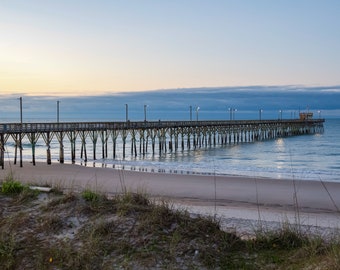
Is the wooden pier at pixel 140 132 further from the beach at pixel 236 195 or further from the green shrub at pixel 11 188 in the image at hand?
the green shrub at pixel 11 188

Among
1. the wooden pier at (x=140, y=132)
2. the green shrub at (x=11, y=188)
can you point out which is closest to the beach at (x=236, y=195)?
the green shrub at (x=11, y=188)

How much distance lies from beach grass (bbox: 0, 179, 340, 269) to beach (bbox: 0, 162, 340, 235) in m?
2.59

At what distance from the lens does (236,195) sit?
766 inches

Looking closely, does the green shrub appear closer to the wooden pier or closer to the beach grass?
the beach grass

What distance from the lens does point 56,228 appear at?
781cm

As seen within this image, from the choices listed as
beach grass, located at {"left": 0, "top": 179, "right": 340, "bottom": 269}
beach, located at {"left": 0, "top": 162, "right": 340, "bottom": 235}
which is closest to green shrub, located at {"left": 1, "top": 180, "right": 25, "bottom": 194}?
beach grass, located at {"left": 0, "top": 179, "right": 340, "bottom": 269}

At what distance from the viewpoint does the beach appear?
13.4m

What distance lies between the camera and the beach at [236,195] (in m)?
13.4

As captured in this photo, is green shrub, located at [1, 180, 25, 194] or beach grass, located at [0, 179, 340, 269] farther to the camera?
green shrub, located at [1, 180, 25, 194]

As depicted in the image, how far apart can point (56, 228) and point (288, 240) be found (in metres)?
3.98

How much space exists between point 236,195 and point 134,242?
498 inches

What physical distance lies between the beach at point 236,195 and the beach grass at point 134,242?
102 inches

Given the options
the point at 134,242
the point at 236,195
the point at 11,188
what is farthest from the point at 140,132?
the point at 134,242

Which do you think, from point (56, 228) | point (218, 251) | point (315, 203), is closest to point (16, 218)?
point (56, 228)
